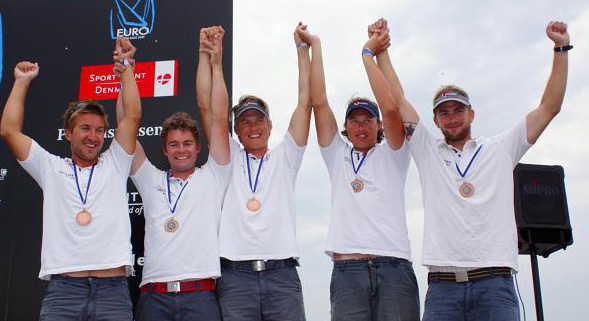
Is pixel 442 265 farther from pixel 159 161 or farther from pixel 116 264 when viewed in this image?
pixel 159 161

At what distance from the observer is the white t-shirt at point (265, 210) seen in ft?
11.7

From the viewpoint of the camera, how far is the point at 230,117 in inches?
175

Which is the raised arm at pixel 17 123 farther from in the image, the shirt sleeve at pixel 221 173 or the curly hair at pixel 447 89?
the curly hair at pixel 447 89

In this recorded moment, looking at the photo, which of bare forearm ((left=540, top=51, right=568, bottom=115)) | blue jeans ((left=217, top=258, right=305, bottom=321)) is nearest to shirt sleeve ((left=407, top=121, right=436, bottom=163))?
bare forearm ((left=540, top=51, right=568, bottom=115))

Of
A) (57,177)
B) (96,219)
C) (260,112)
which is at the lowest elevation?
(96,219)

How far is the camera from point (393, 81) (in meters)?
3.89

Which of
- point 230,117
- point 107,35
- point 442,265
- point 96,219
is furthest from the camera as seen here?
point 107,35

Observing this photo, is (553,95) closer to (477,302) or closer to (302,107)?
(477,302)

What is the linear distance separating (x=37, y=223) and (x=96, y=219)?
56.4 inches

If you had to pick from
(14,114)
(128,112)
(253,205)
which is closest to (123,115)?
(128,112)

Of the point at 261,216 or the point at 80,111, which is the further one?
the point at 80,111

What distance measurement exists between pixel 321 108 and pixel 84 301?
197cm

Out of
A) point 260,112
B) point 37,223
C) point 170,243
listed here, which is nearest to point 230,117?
point 260,112

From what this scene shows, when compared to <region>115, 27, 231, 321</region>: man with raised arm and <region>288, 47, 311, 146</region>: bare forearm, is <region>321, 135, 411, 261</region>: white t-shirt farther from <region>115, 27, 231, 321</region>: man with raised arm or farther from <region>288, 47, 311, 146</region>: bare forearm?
<region>115, 27, 231, 321</region>: man with raised arm
